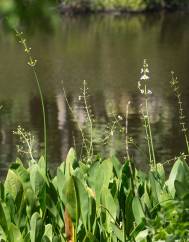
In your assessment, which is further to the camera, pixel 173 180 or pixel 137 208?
pixel 173 180

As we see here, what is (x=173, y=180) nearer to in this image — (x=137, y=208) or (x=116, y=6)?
(x=137, y=208)

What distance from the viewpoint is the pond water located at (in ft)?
33.1

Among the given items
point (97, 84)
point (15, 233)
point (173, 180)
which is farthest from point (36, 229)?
point (97, 84)

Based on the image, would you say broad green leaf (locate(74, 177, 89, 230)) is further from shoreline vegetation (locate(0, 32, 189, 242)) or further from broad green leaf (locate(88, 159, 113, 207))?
broad green leaf (locate(88, 159, 113, 207))

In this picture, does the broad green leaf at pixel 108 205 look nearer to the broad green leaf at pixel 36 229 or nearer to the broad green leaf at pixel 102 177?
the broad green leaf at pixel 102 177

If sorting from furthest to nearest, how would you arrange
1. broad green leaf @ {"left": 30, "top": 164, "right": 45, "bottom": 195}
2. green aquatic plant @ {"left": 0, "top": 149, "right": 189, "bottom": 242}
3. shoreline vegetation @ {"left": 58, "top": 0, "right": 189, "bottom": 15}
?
shoreline vegetation @ {"left": 58, "top": 0, "right": 189, "bottom": 15}, broad green leaf @ {"left": 30, "top": 164, "right": 45, "bottom": 195}, green aquatic plant @ {"left": 0, "top": 149, "right": 189, "bottom": 242}

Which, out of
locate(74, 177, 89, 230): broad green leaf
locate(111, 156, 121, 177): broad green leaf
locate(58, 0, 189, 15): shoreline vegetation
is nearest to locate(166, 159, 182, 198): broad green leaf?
locate(111, 156, 121, 177): broad green leaf

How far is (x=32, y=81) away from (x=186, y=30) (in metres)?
15.1

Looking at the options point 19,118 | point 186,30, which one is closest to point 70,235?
point 19,118

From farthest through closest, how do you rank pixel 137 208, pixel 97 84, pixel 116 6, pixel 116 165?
pixel 116 6
pixel 97 84
pixel 116 165
pixel 137 208

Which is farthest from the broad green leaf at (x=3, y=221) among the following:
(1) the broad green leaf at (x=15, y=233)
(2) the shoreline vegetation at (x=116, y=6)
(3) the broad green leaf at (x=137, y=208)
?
(2) the shoreline vegetation at (x=116, y=6)

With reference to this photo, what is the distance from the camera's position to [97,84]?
16.3 meters

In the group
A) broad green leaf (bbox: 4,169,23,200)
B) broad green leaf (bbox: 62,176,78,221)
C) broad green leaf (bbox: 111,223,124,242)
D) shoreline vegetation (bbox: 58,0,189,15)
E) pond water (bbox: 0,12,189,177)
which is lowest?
broad green leaf (bbox: 111,223,124,242)

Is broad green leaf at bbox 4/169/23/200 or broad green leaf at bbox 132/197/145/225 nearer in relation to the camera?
broad green leaf at bbox 132/197/145/225
